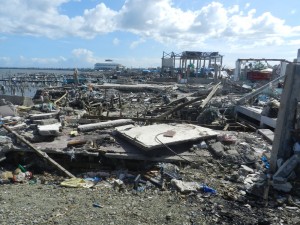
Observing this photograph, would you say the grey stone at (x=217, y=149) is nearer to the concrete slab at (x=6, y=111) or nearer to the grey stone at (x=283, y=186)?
the grey stone at (x=283, y=186)

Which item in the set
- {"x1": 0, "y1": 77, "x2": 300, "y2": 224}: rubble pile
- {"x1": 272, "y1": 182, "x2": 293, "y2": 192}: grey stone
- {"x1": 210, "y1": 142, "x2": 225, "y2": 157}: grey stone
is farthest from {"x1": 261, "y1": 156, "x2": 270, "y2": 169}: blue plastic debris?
{"x1": 210, "y1": 142, "x2": 225, "y2": 157}: grey stone

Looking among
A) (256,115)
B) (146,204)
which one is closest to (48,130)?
(146,204)

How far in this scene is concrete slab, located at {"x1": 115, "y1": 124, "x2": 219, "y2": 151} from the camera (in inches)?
327

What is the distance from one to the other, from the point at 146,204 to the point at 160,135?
9.53 ft

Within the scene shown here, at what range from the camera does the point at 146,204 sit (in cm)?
641

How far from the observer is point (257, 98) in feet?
49.4

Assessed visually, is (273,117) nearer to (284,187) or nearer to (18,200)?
(284,187)

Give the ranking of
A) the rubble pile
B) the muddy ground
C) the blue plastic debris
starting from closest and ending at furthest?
1. the muddy ground
2. the rubble pile
3. the blue plastic debris

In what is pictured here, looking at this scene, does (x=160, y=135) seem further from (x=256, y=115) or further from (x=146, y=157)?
(x=256, y=115)

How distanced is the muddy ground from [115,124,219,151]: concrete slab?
3.69ft

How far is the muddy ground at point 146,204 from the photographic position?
5789 mm

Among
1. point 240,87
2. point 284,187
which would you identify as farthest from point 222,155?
point 240,87

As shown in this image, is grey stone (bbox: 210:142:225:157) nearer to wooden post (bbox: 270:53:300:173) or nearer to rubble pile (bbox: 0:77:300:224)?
rubble pile (bbox: 0:77:300:224)

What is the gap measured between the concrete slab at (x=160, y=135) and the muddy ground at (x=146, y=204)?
112cm
